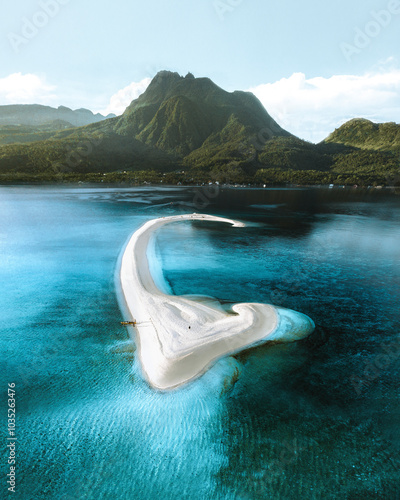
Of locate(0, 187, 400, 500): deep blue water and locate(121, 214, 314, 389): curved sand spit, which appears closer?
locate(0, 187, 400, 500): deep blue water

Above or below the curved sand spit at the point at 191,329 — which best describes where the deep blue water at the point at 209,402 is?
below

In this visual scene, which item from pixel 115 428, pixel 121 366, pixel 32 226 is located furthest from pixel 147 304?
pixel 32 226

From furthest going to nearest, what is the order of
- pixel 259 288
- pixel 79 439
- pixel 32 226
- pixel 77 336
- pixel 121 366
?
pixel 32 226 < pixel 259 288 < pixel 77 336 < pixel 121 366 < pixel 79 439

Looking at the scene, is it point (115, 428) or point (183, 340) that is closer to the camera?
point (115, 428)

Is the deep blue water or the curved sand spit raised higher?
the curved sand spit

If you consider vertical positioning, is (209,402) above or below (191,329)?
below

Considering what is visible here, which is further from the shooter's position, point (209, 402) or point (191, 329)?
point (191, 329)

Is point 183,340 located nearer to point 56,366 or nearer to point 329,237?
point 56,366

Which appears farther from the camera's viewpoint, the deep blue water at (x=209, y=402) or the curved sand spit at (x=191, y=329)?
the curved sand spit at (x=191, y=329)
